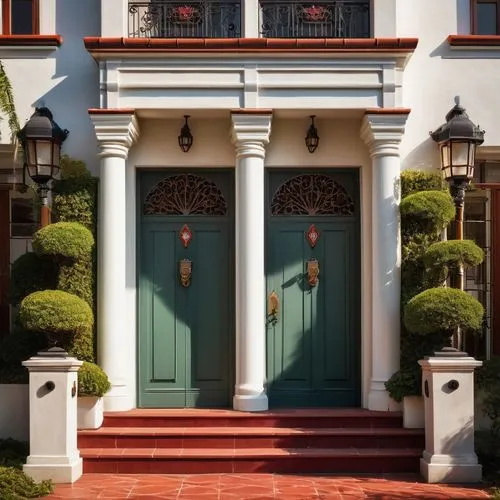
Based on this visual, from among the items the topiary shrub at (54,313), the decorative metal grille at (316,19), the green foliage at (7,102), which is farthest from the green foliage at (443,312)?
the green foliage at (7,102)

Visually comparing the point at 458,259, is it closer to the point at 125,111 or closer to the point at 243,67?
the point at 243,67

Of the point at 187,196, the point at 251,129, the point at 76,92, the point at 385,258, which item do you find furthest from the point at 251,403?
the point at 76,92

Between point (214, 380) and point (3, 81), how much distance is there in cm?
424

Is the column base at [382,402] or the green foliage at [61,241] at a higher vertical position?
the green foliage at [61,241]

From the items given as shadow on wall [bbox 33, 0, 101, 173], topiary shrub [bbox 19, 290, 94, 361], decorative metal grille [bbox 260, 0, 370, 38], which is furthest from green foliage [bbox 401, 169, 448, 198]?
topiary shrub [bbox 19, 290, 94, 361]

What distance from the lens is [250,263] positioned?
31.9ft

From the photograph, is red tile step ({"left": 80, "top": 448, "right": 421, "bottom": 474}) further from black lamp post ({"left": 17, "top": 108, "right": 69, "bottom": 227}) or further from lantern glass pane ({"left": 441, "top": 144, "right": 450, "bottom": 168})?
lantern glass pane ({"left": 441, "top": 144, "right": 450, "bottom": 168})

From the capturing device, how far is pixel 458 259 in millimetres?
9016

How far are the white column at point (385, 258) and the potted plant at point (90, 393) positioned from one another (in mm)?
3052

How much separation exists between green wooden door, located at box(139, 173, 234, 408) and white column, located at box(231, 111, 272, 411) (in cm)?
51

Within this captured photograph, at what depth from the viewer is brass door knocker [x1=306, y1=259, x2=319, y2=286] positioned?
33.7 ft

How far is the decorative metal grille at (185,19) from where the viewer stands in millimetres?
10094

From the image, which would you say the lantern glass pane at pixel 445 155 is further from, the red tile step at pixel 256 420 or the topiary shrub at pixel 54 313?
the topiary shrub at pixel 54 313

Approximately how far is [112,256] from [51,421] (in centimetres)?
205
